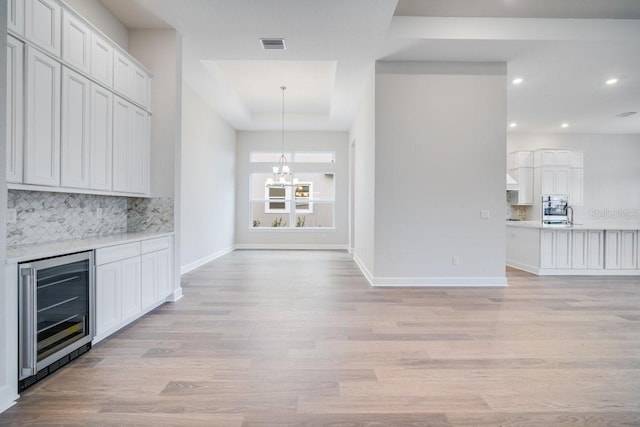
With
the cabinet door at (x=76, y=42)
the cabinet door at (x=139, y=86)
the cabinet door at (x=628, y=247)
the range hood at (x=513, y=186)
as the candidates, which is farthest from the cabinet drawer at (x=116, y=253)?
the range hood at (x=513, y=186)

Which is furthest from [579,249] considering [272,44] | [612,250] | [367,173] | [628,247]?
[272,44]

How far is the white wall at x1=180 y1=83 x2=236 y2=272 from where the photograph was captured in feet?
19.1

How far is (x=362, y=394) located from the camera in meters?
2.10

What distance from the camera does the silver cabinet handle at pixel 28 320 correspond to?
204cm

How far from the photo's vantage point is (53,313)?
7.48 ft

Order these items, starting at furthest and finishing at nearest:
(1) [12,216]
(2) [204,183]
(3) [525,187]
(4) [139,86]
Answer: (3) [525,187] → (2) [204,183] → (4) [139,86] → (1) [12,216]

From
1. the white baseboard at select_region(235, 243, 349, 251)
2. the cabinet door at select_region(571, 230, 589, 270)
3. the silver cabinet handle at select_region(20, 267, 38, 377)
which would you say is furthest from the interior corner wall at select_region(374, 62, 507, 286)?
the white baseboard at select_region(235, 243, 349, 251)

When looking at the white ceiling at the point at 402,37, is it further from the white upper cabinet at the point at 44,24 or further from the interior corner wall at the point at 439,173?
the white upper cabinet at the point at 44,24

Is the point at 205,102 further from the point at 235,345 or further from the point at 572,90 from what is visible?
the point at 572,90

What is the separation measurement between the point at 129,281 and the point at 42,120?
4.89 ft

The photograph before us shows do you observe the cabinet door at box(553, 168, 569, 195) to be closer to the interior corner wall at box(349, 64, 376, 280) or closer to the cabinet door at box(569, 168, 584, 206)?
the cabinet door at box(569, 168, 584, 206)

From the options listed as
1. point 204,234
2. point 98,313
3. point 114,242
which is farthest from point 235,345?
point 204,234

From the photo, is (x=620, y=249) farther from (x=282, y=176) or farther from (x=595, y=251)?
(x=282, y=176)

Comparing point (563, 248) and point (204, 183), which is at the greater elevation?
point (204, 183)
